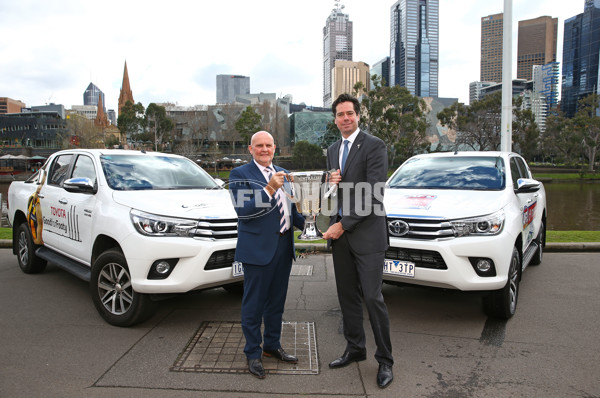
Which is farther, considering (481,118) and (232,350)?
(481,118)

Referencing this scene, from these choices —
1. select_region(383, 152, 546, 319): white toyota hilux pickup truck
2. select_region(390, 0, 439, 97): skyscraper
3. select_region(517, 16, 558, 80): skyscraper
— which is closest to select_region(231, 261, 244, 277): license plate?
select_region(383, 152, 546, 319): white toyota hilux pickup truck

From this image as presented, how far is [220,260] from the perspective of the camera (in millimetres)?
3855

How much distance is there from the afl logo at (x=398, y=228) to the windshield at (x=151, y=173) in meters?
2.19

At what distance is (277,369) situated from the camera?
10.4 feet

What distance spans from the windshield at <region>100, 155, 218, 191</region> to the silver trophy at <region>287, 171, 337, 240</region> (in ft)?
7.32

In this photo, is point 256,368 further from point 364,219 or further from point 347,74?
point 347,74

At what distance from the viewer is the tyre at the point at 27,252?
19.4 ft

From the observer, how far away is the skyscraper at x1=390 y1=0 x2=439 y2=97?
624 ft

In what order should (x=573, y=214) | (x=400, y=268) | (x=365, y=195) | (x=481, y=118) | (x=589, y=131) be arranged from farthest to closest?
1. (x=481, y=118)
2. (x=589, y=131)
3. (x=573, y=214)
4. (x=400, y=268)
5. (x=365, y=195)

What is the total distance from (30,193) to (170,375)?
4.23m

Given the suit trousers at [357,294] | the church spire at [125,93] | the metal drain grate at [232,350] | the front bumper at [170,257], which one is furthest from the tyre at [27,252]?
the church spire at [125,93]

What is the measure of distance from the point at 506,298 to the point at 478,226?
30.0 inches

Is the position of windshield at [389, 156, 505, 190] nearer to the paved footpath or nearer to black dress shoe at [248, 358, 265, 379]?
the paved footpath

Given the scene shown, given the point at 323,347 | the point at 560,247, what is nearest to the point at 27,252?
the point at 323,347
